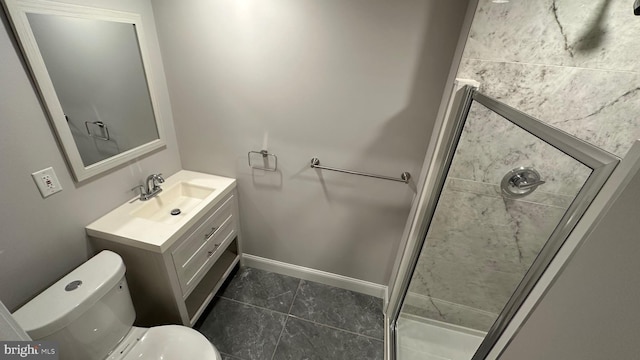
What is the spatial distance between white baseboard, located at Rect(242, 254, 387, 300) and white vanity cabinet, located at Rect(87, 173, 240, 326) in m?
0.35

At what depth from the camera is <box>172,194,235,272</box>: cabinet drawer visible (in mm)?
1336

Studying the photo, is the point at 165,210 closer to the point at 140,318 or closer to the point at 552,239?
the point at 140,318

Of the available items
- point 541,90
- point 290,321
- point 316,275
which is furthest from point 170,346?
point 541,90

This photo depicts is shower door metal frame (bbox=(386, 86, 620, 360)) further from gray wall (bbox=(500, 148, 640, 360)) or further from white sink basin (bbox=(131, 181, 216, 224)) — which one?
white sink basin (bbox=(131, 181, 216, 224))

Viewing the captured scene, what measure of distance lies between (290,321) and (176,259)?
92 cm

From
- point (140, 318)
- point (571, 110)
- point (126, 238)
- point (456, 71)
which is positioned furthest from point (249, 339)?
point (571, 110)

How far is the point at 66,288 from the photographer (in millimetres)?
1051

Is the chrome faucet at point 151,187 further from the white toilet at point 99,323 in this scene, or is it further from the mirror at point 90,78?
the white toilet at point 99,323

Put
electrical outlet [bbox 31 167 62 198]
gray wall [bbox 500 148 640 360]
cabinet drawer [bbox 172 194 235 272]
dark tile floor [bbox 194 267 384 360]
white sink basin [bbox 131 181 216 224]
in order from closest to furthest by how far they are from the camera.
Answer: gray wall [bbox 500 148 640 360]
electrical outlet [bbox 31 167 62 198]
cabinet drawer [bbox 172 194 235 272]
white sink basin [bbox 131 181 216 224]
dark tile floor [bbox 194 267 384 360]

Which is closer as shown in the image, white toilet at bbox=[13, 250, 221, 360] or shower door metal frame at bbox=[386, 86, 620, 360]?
shower door metal frame at bbox=[386, 86, 620, 360]

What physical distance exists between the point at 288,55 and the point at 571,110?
1361mm

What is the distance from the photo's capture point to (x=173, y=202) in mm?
1684

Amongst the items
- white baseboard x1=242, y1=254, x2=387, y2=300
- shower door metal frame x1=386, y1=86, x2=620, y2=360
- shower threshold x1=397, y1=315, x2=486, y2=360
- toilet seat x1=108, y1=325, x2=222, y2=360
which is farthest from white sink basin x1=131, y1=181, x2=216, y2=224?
shower threshold x1=397, y1=315, x2=486, y2=360

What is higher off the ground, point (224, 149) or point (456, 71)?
point (456, 71)
